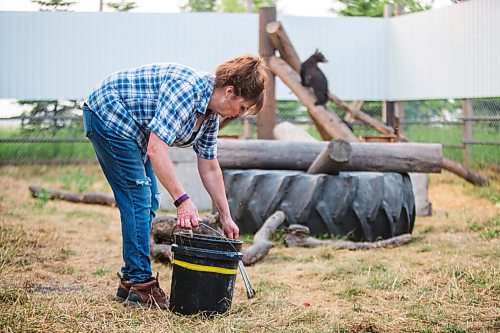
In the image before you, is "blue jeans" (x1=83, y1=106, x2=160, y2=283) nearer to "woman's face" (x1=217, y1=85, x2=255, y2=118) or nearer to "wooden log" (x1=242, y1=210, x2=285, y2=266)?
"woman's face" (x1=217, y1=85, x2=255, y2=118)

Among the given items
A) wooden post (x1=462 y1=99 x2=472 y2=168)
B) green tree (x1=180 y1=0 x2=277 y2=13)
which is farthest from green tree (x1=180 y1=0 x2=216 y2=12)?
wooden post (x1=462 y1=99 x2=472 y2=168)

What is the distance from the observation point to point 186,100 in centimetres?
340

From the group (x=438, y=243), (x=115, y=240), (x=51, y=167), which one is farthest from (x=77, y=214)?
(x=438, y=243)

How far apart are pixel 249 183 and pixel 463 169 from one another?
4.44 meters

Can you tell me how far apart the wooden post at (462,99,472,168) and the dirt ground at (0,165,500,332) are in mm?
3390

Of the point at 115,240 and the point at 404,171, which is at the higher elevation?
the point at 404,171

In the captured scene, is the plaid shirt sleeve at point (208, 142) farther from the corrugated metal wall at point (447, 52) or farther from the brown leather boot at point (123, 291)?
the corrugated metal wall at point (447, 52)

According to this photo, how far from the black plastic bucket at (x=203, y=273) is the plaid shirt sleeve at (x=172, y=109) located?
1.78 feet

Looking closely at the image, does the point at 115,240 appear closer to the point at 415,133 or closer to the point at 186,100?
the point at 186,100

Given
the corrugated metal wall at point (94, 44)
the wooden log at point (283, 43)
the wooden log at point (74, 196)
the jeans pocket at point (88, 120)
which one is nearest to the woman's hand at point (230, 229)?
the jeans pocket at point (88, 120)

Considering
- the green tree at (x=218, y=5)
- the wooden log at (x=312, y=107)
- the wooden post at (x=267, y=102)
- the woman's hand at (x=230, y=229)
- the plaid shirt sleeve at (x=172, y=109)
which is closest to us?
the plaid shirt sleeve at (x=172, y=109)

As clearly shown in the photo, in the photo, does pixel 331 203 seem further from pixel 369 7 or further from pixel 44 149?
pixel 369 7

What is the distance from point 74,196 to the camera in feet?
32.0

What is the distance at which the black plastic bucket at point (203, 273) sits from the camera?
351 cm
